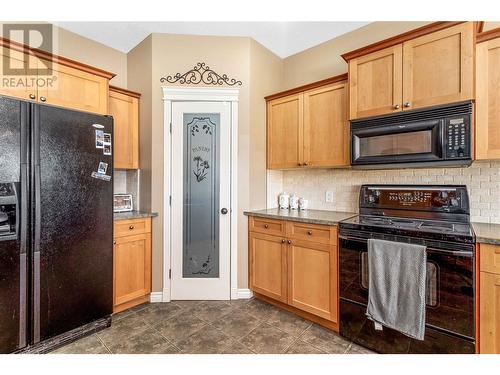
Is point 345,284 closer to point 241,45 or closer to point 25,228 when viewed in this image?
point 25,228

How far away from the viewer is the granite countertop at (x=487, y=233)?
54.9 inches

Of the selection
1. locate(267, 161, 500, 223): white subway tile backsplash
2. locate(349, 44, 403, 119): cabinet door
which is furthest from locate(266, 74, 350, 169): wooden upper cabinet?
locate(267, 161, 500, 223): white subway tile backsplash

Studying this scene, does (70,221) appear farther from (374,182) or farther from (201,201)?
(374,182)

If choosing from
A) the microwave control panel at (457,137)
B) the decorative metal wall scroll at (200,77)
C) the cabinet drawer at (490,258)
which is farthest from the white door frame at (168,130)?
the cabinet drawer at (490,258)

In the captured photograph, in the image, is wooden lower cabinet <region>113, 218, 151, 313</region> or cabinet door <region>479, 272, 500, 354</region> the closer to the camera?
cabinet door <region>479, 272, 500, 354</region>

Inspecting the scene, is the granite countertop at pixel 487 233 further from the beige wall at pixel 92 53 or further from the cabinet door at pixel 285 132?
the beige wall at pixel 92 53

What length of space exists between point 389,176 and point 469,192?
59 cm

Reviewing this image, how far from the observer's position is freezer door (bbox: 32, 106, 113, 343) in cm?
174

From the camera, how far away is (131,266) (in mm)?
2438

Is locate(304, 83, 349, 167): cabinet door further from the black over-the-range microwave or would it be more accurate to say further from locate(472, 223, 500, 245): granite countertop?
locate(472, 223, 500, 245): granite countertop

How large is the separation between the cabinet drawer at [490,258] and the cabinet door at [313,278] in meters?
0.90

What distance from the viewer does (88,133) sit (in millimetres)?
1982

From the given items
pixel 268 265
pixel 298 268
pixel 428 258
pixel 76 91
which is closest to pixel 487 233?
pixel 428 258

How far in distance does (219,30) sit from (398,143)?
84.3 inches
